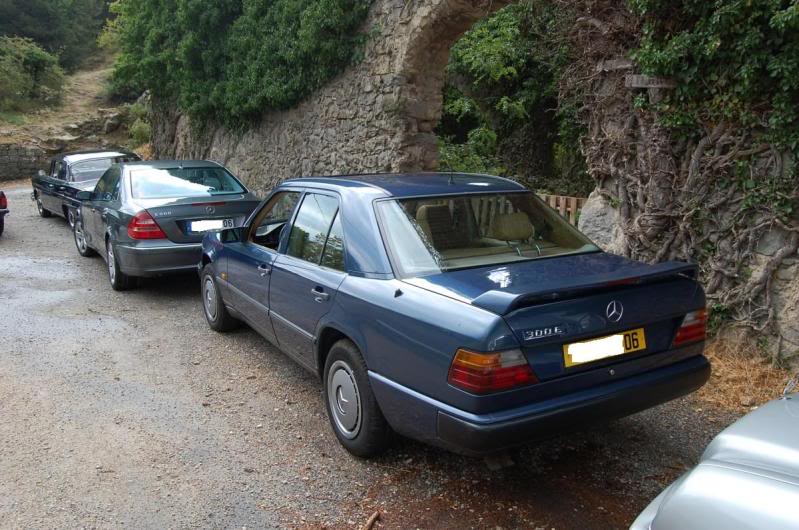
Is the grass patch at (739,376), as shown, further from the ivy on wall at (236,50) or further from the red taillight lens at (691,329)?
the ivy on wall at (236,50)

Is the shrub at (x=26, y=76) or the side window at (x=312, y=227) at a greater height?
the shrub at (x=26, y=76)

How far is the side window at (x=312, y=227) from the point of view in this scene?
4.26 metres

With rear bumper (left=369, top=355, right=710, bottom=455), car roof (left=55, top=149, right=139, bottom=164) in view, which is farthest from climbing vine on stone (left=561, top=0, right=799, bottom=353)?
car roof (left=55, top=149, right=139, bottom=164)

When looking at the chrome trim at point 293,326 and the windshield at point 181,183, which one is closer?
the chrome trim at point 293,326

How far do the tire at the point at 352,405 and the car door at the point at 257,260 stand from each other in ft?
3.43

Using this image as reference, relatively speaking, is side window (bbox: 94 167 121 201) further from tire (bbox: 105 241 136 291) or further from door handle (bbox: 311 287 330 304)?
door handle (bbox: 311 287 330 304)

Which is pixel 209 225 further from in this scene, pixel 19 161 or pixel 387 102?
pixel 19 161

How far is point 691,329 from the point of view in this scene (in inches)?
139

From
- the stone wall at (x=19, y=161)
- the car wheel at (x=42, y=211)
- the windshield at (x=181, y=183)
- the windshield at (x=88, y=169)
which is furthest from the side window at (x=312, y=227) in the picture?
the stone wall at (x=19, y=161)

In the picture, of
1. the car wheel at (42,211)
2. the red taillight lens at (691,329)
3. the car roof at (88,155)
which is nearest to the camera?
the red taillight lens at (691,329)

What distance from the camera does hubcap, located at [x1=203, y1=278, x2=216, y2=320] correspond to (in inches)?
245

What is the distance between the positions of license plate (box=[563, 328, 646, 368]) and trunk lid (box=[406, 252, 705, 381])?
0.03m

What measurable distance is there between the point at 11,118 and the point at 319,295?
86.3 ft

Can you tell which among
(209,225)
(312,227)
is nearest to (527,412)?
(312,227)
